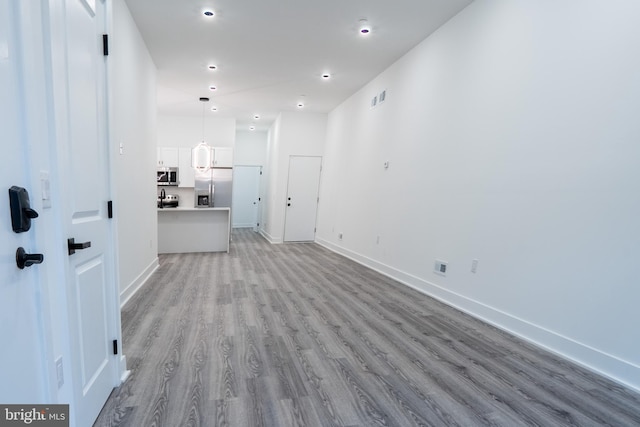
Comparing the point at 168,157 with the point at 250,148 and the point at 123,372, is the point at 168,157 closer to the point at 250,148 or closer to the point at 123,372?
the point at 250,148

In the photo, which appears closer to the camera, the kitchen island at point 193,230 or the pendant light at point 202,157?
the kitchen island at point 193,230

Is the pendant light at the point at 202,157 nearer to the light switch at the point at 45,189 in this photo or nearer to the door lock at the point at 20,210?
the light switch at the point at 45,189

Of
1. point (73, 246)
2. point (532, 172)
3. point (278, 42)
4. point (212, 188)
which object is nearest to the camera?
point (73, 246)

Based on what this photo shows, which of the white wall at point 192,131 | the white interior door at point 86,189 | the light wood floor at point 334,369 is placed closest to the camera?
the white interior door at point 86,189

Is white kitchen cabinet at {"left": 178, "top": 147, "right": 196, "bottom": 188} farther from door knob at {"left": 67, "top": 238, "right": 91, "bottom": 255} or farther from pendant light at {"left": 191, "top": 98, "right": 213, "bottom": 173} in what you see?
door knob at {"left": 67, "top": 238, "right": 91, "bottom": 255}

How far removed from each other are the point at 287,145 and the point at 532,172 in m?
5.25

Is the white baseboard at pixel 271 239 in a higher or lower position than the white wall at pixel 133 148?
lower

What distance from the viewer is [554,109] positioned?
2266mm

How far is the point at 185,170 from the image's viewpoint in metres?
7.00

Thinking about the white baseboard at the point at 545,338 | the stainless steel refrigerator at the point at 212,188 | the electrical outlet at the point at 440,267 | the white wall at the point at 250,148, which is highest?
the white wall at the point at 250,148

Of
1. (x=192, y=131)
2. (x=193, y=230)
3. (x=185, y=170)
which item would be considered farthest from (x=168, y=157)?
(x=193, y=230)

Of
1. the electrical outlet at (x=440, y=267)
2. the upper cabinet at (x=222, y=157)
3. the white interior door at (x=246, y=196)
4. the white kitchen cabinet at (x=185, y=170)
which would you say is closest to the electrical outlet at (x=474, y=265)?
the electrical outlet at (x=440, y=267)

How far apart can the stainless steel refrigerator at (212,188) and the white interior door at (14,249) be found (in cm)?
610

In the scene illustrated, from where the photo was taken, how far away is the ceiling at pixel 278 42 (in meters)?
2.97
